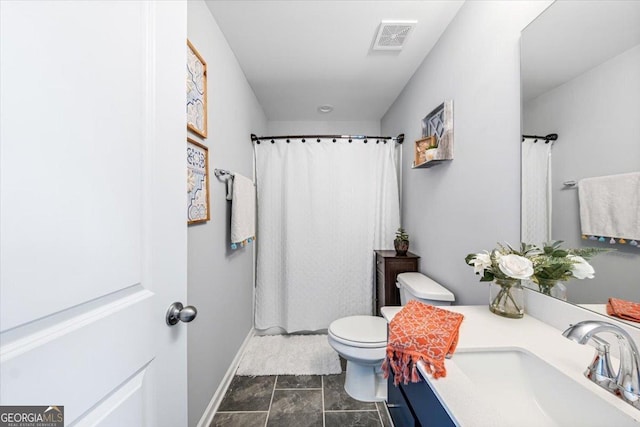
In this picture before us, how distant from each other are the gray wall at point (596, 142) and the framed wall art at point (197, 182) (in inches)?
58.9

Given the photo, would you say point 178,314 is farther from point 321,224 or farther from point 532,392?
point 321,224

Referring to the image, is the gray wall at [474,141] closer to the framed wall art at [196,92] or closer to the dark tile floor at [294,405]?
the dark tile floor at [294,405]

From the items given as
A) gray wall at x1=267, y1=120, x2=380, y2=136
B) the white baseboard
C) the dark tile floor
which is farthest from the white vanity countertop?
gray wall at x1=267, y1=120, x2=380, y2=136

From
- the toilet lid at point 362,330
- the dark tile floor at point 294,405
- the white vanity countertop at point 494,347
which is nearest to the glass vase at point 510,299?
the white vanity countertop at point 494,347

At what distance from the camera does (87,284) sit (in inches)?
18.2

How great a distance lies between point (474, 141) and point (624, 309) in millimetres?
902

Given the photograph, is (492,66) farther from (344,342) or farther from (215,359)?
(215,359)

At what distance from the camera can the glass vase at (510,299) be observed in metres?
0.99

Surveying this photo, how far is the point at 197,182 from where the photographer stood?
129 cm

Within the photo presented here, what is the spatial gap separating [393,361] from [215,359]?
4.06ft

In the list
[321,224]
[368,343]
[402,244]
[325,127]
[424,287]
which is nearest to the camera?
[368,343]

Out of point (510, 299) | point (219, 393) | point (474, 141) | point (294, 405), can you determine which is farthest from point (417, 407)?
point (219, 393)

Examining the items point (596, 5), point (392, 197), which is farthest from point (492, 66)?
point (392, 197)

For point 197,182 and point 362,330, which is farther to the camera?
point 362,330
